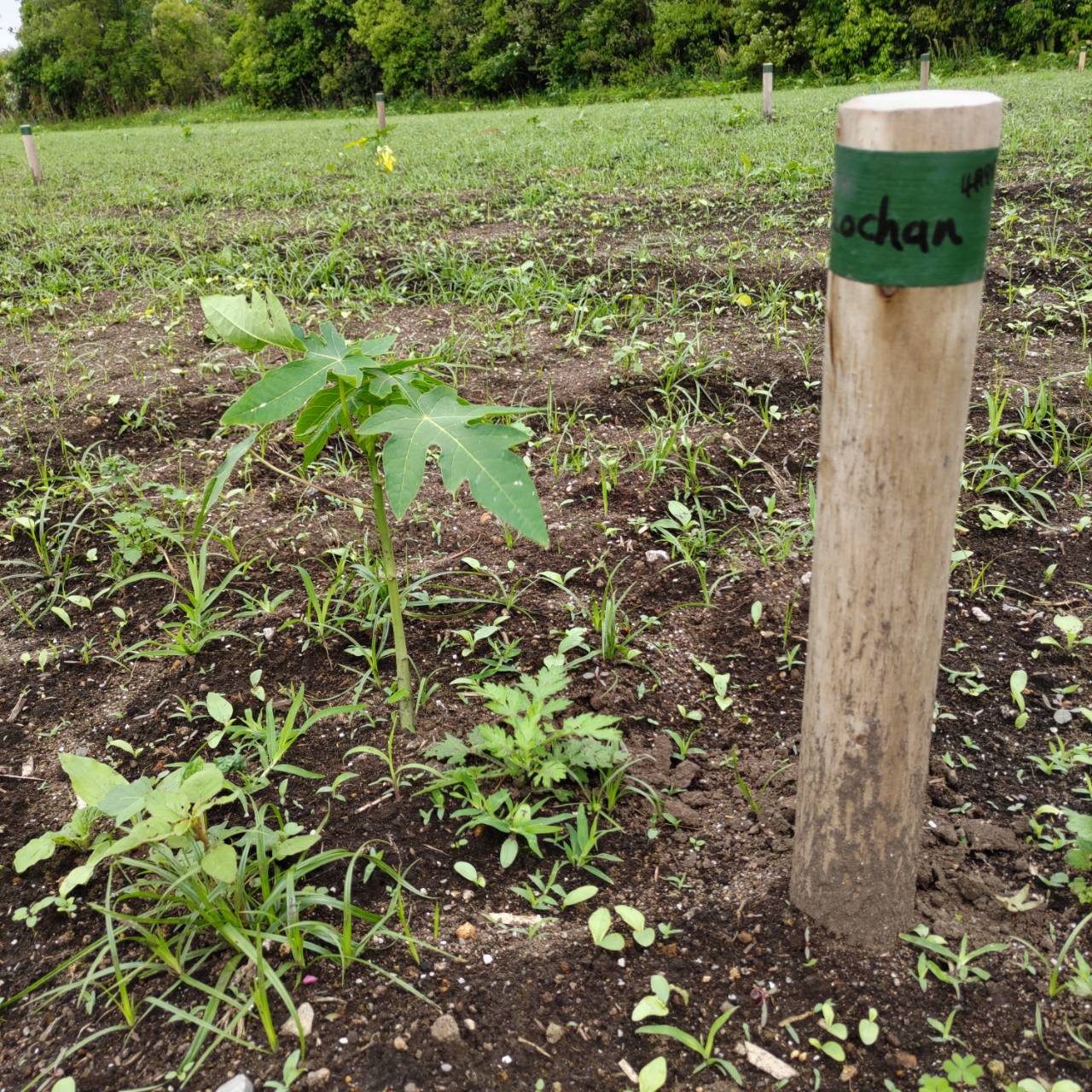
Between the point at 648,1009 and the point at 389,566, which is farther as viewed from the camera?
the point at 389,566

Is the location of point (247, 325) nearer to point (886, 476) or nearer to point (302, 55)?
point (886, 476)

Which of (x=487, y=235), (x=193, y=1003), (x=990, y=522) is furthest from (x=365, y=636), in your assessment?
(x=487, y=235)

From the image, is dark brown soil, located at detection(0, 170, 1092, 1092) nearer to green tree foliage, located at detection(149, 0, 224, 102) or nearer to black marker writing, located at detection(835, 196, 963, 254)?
black marker writing, located at detection(835, 196, 963, 254)

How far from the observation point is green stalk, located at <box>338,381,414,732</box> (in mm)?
1610

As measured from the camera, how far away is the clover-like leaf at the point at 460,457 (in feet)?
4.38

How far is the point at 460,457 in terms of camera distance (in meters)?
1.39

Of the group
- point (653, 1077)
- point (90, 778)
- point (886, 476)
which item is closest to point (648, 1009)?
point (653, 1077)

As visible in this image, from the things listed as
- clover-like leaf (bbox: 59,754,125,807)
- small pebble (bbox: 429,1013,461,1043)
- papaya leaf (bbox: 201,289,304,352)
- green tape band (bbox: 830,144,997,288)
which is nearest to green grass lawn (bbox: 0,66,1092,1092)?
small pebble (bbox: 429,1013,461,1043)

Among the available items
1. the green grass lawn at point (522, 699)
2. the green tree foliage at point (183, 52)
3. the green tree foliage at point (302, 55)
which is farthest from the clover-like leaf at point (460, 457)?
the green tree foliage at point (183, 52)

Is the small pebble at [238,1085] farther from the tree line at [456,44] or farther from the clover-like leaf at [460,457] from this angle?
the tree line at [456,44]

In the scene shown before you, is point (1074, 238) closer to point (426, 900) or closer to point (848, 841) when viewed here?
point (848, 841)

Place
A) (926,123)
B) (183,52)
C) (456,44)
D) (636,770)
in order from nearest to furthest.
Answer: (926,123) → (636,770) → (456,44) → (183,52)

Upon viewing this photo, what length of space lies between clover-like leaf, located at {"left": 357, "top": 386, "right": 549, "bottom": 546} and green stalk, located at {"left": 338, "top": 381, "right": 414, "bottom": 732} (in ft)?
0.40

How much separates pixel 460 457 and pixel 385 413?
17 cm
